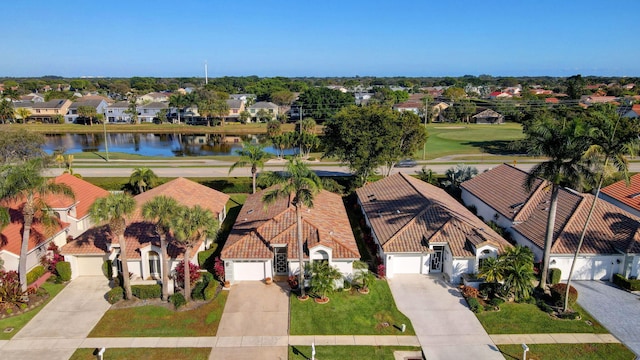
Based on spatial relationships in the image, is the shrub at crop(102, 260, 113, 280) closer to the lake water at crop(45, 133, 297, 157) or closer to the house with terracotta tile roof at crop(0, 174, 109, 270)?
the house with terracotta tile roof at crop(0, 174, 109, 270)

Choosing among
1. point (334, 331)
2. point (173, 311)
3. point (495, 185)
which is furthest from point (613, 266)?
point (173, 311)

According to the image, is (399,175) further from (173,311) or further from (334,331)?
(173,311)

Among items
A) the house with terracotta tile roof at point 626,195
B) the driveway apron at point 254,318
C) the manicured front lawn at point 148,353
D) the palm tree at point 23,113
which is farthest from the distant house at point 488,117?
the palm tree at point 23,113

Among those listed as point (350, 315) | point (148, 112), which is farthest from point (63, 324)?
point (148, 112)

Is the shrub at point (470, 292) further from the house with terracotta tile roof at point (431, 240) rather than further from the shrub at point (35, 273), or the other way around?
the shrub at point (35, 273)

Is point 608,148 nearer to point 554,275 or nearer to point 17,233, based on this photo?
point 554,275

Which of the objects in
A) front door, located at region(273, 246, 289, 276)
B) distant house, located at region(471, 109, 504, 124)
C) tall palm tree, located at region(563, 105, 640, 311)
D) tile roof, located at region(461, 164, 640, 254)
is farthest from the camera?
distant house, located at region(471, 109, 504, 124)

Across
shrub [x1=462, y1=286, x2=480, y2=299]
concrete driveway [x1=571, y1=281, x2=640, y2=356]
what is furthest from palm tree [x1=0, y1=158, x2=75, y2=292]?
concrete driveway [x1=571, y1=281, x2=640, y2=356]
